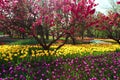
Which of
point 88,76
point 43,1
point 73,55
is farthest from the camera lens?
point 43,1

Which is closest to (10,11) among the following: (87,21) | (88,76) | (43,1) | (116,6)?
(43,1)

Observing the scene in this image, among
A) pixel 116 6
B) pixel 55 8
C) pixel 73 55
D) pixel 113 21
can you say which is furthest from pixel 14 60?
pixel 116 6

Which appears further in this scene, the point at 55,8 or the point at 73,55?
the point at 55,8

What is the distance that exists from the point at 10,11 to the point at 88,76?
9.96 meters

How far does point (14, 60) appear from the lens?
12383 millimetres

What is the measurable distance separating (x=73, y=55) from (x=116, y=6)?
2947 centimetres

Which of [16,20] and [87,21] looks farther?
[87,21]

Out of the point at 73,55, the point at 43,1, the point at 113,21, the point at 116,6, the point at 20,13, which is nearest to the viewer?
the point at 73,55

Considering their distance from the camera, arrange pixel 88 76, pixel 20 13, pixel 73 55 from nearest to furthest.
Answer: pixel 88 76 → pixel 73 55 → pixel 20 13

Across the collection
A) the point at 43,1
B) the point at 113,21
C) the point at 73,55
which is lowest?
the point at 113,21

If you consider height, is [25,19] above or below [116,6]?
above

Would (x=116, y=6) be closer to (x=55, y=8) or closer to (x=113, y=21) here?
(x=113, y=21)

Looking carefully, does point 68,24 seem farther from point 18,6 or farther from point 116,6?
point 116,6

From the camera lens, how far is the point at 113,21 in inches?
1405
